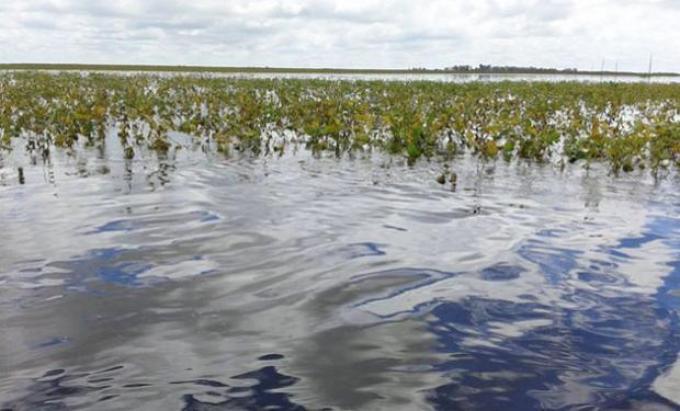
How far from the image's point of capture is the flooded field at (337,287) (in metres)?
3.64

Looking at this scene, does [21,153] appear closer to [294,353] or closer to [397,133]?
[397,133]

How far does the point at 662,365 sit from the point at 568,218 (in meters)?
4.22

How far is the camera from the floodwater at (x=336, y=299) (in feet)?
11.9

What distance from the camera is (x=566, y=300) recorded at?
16.6 ft

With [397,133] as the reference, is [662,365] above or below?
below

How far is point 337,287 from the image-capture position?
17.7 feet

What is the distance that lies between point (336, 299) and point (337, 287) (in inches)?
11.2

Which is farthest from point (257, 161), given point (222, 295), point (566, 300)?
point (566, 300)

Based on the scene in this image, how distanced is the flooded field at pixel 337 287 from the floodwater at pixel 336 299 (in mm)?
21

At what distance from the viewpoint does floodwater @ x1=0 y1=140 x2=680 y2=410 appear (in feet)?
11.9

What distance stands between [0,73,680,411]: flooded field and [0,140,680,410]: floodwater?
0.07 ft

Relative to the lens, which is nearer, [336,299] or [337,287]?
[336,299]

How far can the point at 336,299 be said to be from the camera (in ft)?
16.8

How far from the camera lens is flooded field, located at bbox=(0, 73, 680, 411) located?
3.64 metres
